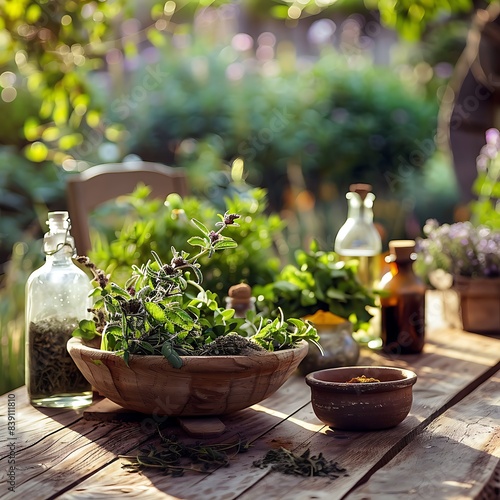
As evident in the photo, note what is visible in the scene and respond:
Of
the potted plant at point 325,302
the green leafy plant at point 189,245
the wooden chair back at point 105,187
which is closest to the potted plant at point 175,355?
the potted plant at point 325,302

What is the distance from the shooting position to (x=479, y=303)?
237 centimetres

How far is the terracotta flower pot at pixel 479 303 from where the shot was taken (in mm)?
2336

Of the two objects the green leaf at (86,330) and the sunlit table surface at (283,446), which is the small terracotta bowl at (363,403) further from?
the green leaf at (86,330)

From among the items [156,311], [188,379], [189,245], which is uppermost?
[189,245]

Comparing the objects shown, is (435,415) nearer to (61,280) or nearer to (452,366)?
(452,366)

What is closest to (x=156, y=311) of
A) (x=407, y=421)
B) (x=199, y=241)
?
(x=199, y=241)

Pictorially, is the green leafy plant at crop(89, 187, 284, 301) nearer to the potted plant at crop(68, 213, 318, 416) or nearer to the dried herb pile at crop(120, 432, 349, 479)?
the potted plant at crop(68, 213, 318, 416)

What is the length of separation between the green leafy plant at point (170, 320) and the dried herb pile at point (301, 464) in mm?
188

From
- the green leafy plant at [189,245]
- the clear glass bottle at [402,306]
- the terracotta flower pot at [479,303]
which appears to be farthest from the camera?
the terracotta flower pot at [479,303]

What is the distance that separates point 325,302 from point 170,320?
22.5 inches

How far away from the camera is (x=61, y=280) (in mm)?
1687

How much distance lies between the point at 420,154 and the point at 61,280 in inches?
199

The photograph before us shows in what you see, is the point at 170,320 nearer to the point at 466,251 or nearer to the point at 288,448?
the point at 288,448

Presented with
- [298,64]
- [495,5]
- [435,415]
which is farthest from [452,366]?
[298,64]
